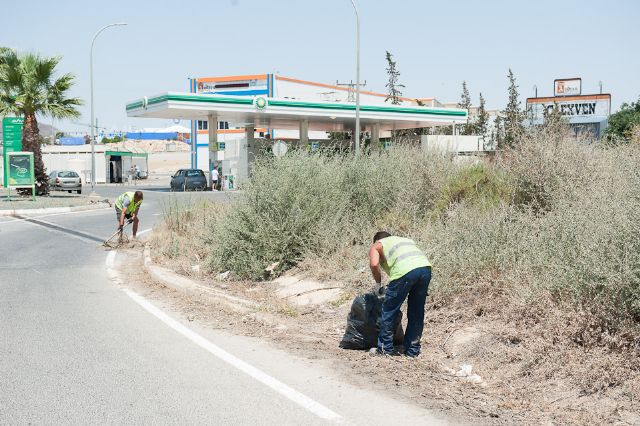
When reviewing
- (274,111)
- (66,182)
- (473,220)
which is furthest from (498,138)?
(66,182)

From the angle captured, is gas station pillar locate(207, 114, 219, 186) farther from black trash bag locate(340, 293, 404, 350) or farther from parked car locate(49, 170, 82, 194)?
black trash bag locate(340, 293, 404, 350)

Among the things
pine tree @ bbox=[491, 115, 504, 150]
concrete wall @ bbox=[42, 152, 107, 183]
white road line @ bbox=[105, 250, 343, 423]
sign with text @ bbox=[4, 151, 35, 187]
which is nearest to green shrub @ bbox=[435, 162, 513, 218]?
Result: pine tree @ bbox=[491, 115, 504, 150]

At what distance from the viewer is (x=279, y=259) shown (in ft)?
36.7

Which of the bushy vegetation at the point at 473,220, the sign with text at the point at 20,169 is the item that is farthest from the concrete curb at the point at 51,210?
the bushy vegetation at the point at 473,220

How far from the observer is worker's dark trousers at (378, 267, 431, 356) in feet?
21.8

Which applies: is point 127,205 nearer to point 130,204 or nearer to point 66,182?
point 130,204

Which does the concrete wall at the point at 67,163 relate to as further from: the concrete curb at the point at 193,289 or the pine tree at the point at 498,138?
the concrete curb at the point at 193,289

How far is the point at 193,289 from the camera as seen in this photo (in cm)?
1016

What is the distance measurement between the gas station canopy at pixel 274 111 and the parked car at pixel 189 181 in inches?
151

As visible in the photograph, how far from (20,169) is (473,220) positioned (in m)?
30.1

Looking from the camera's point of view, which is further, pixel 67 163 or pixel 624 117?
pixel 67 163

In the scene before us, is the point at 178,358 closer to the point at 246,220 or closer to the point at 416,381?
the point at 416,381

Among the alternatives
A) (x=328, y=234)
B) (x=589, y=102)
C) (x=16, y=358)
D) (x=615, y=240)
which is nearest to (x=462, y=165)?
(x=328, y=234)

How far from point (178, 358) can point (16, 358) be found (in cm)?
156
